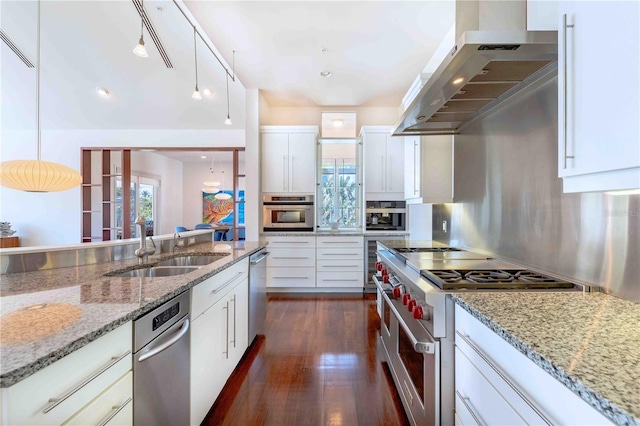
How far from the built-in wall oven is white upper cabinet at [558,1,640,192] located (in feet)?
11.2

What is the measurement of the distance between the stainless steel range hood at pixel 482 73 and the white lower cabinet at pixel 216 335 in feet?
5.38

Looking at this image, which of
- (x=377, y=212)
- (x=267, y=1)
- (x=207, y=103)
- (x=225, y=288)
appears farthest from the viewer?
(x=207, y=103)

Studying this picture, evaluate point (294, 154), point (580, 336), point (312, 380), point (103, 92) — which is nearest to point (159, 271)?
point (312, 380)

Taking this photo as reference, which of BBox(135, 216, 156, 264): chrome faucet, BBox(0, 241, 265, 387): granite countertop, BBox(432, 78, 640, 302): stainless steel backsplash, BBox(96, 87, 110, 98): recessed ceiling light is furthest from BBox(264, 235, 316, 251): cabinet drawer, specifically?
BBox(96, 87, 110, 98): recessed ceiling light

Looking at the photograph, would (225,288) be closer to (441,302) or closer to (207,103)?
(441,302)

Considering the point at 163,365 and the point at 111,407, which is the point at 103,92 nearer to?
the point at 163,365

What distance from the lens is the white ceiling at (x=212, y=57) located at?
258cm

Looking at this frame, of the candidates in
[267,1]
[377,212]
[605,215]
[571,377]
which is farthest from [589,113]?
[377,212]

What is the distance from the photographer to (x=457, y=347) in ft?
3.69

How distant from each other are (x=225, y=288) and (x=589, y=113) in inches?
76.3

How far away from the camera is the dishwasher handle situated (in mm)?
1035

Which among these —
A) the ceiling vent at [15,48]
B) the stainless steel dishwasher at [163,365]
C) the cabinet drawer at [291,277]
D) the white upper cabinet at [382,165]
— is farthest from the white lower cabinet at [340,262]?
the ceiling vent at [15,48]

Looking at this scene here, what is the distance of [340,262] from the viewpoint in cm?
409

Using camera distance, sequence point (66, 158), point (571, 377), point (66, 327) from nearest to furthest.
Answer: point (571, 377)
point (66, 327)
point (66, 158)
